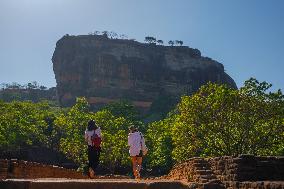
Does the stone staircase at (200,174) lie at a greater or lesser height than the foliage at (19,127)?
lesser

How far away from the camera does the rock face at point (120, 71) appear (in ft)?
270

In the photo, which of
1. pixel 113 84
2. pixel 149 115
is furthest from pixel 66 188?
pixel 113 84

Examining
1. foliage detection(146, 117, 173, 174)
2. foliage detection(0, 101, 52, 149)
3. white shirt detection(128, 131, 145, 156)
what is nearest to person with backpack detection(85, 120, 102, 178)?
white shirt detection(128, 131, 145, 156)

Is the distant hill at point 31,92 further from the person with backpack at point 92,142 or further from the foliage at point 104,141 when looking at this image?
the person with backpack at point 92,142

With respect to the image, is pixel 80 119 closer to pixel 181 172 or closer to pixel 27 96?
pixel 181 172

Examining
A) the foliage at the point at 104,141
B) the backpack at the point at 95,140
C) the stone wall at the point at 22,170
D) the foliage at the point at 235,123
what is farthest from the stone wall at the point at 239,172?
the foliage at the point at 104,141

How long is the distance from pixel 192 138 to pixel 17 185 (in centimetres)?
1887

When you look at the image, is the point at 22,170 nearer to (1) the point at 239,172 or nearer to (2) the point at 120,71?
(1) the point at 239,172

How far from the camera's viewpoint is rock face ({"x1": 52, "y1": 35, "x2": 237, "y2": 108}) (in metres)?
82.3

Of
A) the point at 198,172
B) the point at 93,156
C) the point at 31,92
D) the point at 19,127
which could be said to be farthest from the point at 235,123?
the point at 31,92

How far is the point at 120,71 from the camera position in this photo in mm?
83250

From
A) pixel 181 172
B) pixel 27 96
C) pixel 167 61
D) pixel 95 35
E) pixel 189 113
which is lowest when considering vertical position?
pixel 181 172

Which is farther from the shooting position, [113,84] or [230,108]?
[113,84]

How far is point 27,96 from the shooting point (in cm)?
10238
